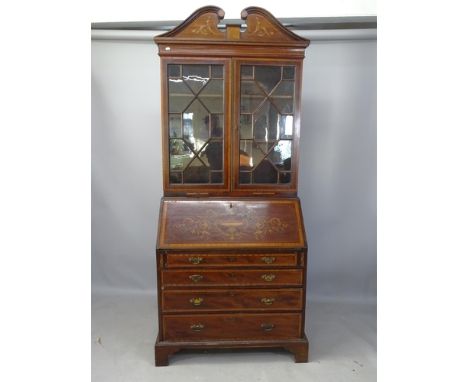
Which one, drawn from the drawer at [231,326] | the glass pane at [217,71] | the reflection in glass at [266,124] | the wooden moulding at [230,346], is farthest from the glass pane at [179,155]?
the wooden moulding at [230,346]

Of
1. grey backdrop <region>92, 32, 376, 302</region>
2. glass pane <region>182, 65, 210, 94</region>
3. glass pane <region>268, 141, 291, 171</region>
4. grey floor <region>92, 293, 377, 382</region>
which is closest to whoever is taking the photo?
grey floor <region>92, 293, 377, 382</region>

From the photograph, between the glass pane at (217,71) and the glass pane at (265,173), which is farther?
the glass pane at (265,173)

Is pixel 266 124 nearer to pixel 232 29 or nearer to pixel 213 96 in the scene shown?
pixel 213 96

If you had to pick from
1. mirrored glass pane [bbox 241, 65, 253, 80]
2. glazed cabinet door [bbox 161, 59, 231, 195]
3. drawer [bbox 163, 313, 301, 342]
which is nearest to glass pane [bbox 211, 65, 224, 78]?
glazed cabinet door [bbox 161, 59, 231, 195]

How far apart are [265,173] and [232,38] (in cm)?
74

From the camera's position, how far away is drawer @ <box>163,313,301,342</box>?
2.17 meters

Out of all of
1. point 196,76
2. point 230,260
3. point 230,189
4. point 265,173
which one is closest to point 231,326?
point 230,260

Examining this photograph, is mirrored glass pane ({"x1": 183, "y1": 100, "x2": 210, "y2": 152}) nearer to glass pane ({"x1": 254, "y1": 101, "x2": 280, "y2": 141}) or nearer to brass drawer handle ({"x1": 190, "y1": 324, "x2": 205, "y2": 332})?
glass pane ({"x1": 254, "y1": 101, "x2": 280, "y2": 141})

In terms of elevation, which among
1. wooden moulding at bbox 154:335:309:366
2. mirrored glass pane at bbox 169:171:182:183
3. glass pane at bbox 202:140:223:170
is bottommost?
wooden moulding at bbox 154:335:309:366

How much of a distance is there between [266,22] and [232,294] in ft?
4.69

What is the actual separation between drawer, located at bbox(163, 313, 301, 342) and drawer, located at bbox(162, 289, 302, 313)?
5 cm

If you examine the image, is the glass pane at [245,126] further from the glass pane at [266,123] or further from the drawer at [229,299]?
the drawer at [229,299]

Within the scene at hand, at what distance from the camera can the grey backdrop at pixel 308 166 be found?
2.82 metres
